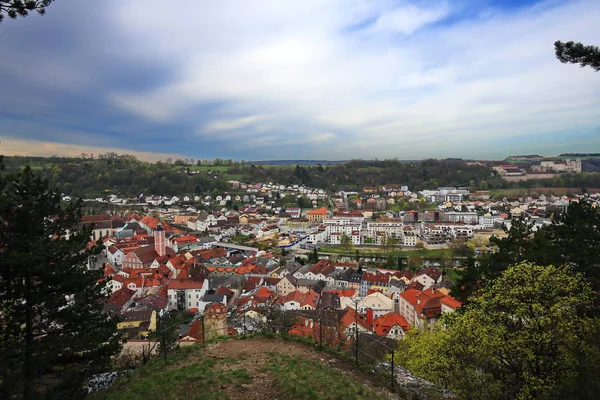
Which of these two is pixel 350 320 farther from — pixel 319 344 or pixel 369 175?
pixel 369 175

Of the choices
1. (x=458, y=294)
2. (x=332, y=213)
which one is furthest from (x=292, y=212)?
(x=458, y=294)

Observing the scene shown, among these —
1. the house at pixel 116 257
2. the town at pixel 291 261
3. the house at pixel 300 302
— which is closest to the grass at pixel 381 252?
the town at pixel 291 261

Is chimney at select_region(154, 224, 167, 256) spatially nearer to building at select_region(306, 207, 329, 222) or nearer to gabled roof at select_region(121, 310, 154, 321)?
gabled roof at select_region(121, 310, 154, 321)

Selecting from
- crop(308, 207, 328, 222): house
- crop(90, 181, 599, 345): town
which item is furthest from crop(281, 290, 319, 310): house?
crop(308, 207, 328, 222): house

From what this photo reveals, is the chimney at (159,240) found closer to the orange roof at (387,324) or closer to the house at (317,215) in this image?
the orange roof at (387,324)

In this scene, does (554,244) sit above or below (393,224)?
above

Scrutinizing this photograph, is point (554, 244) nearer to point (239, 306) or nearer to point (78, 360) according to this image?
point (78, 360)
